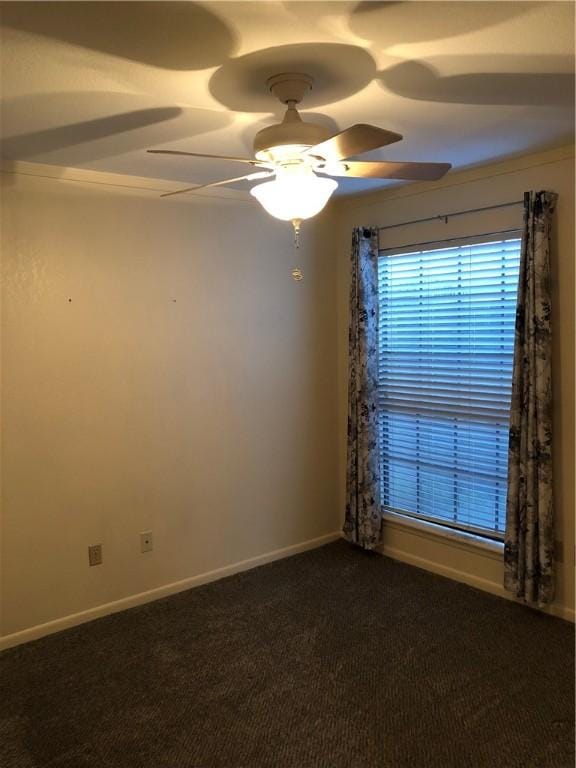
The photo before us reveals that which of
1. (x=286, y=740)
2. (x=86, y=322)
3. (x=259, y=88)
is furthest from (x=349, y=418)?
(x=259, y=88)

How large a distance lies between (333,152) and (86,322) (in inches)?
72.6

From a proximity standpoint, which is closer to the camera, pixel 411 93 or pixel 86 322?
pixel 411 93

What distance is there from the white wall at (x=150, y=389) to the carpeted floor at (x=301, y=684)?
14.6 inches

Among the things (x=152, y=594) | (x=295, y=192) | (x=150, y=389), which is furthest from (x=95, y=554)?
(x=295, y=192)

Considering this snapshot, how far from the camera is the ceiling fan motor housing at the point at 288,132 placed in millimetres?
1961

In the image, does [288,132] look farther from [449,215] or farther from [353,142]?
[449,215]

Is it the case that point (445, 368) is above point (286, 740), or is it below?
above

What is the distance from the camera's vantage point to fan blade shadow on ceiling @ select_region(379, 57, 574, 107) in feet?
6.74

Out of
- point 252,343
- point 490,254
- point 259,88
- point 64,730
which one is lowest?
point 64,730

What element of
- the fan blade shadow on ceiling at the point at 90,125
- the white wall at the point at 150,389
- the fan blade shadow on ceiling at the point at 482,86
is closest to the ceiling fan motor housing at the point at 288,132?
the fan blade shadow on ceiling at the point at 482,86

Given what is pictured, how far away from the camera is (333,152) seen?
1906mm

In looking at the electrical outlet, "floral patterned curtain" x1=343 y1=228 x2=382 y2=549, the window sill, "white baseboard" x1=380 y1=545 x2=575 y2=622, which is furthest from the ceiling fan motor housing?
"white baseboard" x1=380 y1=545 x2=575 y2=622

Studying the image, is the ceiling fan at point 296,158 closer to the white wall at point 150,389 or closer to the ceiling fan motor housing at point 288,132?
the ceiling fan motor housing at point 288,132

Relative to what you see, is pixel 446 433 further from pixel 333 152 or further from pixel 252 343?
pixel 333 152
